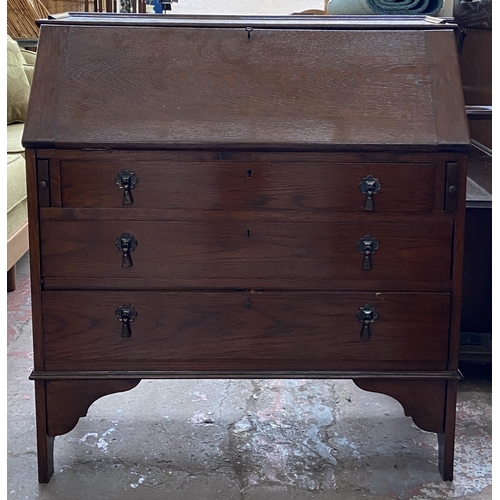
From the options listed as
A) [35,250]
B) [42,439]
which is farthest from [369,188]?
[42,439]

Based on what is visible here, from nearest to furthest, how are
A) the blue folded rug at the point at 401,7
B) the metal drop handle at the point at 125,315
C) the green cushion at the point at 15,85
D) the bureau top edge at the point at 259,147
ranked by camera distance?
the bureau top edge at the point at 259,147 < the metal drop handle at the point at 125,315 < the blue folded rug at the point at 401,7 < the green cushion at the point at 15,85

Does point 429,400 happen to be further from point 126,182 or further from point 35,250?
point 35,250

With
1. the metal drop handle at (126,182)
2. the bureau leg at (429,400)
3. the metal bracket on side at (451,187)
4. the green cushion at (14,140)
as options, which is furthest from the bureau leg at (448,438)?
the green cushion at (14,140)

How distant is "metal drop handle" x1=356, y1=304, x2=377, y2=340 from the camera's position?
6.06 ft

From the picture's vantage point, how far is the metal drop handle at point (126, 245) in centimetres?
179

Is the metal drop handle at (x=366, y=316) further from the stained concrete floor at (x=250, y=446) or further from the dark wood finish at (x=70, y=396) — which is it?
the dark wood finish at (x=70, y=396)

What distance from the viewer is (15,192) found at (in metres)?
3.35

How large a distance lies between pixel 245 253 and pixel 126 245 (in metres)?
0.28

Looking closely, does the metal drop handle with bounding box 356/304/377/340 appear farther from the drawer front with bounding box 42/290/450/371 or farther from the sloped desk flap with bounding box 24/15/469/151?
the sloped desk flap with bounding box 24/15/469/151

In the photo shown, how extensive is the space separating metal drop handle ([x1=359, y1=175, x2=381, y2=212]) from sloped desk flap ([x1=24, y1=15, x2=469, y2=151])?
0.08 m

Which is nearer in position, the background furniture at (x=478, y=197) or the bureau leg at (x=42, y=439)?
the bureau leg at (x=42, y=439)

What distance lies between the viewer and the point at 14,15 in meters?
5.90

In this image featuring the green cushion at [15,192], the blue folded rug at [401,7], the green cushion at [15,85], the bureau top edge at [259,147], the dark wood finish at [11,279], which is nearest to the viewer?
the bureau top edge at [259,147]

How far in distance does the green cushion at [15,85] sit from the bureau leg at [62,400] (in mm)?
2602
